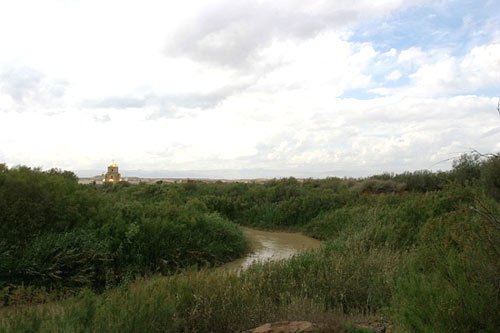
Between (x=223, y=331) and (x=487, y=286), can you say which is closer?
(x=487, y=286)

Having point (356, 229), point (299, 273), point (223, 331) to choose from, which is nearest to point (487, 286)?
point (223, 331)

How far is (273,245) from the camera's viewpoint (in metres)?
17.3

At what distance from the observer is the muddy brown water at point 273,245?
14250mm

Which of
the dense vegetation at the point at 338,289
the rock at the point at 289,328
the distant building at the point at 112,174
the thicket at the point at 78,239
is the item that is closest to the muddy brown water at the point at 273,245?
the thicket at the point at 78,239

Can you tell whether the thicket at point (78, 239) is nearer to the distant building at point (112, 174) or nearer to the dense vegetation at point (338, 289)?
the dense vegetation at point (338, 289)

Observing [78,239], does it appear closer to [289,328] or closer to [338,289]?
[338,289]

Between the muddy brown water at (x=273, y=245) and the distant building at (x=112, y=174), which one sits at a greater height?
the distant building at (x=112, y=174)

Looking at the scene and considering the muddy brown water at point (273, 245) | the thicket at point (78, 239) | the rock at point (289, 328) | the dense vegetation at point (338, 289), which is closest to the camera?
the dense vegetation at point (338, 289)

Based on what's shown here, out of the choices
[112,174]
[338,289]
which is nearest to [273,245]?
[338,289]

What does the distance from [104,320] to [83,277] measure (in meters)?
5.18

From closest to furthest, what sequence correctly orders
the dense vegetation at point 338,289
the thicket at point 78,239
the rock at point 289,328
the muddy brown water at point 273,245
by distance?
the dense vegetation at point 338,289, the rock at point 289,328, the thicket at point 78,239, the muddy brown water at point 273,245

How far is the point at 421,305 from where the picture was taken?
169 inches

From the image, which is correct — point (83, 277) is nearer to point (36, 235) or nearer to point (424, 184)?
point (36, 235)

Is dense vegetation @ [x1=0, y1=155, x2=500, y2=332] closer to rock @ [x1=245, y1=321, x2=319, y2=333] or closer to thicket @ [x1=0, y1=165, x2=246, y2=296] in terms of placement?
thicket @ [x1=0, y1=165, x2=246, y2=296]
